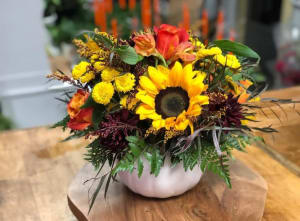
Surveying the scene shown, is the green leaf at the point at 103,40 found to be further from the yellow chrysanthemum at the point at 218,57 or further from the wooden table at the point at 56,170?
the wooden table at the point at 56,170

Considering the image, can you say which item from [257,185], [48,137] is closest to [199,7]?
[48,137]

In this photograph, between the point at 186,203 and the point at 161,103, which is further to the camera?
the point at 186,203

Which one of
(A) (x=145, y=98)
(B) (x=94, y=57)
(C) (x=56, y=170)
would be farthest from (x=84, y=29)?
(A) (x=145, y=98)

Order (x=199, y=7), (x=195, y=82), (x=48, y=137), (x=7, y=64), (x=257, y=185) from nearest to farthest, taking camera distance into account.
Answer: (x=195, y=82) < (x=257, y=185) < (x=48, y=137) < (x=7, y=64) < (x=199, y=7)

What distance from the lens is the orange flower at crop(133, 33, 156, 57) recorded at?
738 millimetres

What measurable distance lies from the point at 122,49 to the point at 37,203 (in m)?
0.46

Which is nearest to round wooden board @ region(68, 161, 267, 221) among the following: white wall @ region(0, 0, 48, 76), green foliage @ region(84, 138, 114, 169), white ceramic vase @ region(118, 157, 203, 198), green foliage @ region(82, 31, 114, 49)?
white ceramic vase @ region(118, 157, 203, 198)

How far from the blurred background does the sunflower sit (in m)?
1.34

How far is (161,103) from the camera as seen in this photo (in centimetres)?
73

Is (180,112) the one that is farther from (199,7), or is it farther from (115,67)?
(199,7)

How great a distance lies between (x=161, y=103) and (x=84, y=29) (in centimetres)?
181

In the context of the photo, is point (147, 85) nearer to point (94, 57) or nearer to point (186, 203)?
point (94, 57)

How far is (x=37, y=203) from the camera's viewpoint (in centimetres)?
94

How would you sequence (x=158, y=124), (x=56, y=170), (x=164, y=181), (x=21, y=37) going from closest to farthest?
(x=158, y=124) → (x=164, y=181) → (x=56, y=170) → (x=21, y=37)
